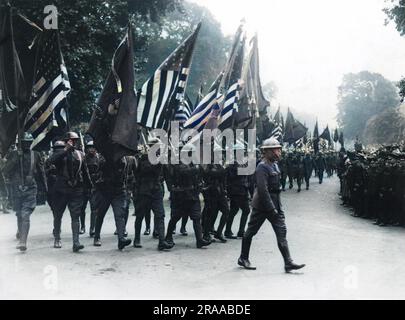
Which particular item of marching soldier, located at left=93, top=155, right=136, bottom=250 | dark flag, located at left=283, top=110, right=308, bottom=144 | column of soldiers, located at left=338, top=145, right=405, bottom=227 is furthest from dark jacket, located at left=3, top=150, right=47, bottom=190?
dark flag, located at left=283, top=110, right=308, bottom=144

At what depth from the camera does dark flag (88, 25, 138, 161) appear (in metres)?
8.50

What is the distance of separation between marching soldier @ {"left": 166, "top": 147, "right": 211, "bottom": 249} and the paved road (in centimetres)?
35

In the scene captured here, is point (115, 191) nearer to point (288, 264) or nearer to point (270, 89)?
point (288, 264)

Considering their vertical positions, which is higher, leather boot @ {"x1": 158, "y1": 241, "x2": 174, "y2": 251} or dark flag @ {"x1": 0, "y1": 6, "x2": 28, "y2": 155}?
dark flag @ {"x1": 0, "y1": 6, "x2": 28, "y2": 155}

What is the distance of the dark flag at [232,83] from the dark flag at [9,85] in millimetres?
5724

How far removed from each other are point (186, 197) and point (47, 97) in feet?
10.1

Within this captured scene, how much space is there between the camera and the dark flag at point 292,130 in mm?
26406

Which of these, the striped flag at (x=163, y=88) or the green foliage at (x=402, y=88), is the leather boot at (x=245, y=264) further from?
the green foliage at (x=402, y=88)

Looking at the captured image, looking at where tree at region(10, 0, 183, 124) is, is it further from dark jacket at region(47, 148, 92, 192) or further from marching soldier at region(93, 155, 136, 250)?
marching soldier at region(93, 155, 136, 250)

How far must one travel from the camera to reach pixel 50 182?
1212 cm

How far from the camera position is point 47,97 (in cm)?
913

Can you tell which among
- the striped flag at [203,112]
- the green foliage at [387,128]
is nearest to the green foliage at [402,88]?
the striped flag at [203,112]

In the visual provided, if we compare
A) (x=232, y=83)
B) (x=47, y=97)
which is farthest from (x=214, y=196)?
(x=232, y=83)

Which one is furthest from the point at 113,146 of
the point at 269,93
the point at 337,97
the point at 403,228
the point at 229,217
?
the point at 337,97
